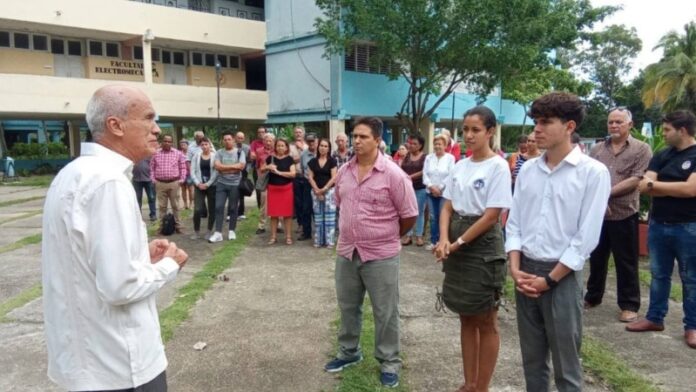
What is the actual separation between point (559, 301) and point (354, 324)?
1.53 metres

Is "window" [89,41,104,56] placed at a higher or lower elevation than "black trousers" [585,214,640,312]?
higher

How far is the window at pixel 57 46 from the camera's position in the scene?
19.3 meters

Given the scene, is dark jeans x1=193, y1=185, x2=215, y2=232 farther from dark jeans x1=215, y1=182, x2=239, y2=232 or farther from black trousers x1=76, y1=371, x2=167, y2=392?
black trousers x1=76, y1=371, x2=167, y2=392

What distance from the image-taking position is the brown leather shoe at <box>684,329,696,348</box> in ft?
13.6

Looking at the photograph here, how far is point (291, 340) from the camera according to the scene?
4367 mm

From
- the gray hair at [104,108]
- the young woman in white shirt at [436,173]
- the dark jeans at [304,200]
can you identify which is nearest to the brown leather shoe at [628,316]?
the young woman in white shirt at [436,173]

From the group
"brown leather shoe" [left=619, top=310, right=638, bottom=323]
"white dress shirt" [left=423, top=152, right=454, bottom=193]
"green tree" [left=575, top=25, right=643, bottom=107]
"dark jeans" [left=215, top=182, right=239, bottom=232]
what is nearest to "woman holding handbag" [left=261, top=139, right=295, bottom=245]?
"dark jeans" [left=215, top=182, right=239, bottom=232]

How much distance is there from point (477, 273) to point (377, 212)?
2.64ft

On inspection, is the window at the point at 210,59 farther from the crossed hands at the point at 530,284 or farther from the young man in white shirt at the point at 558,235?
the crossed hands at the point at 530,284

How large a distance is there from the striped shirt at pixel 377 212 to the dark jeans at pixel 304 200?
5.22 metres

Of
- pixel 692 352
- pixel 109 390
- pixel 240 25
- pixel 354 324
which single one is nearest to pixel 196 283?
pixel 354 324

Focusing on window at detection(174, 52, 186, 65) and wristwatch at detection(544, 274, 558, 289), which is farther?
window at detection(174, 52, 186, 65)

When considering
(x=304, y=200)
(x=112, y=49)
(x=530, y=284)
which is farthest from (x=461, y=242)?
(x=112, y=49)

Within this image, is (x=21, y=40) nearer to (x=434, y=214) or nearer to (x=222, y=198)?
(x=222, y=198)
